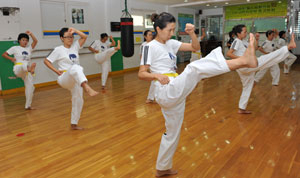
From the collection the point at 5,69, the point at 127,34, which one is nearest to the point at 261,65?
the point at 127,34

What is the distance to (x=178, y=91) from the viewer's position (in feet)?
5.68

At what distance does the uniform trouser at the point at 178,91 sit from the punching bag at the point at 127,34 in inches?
145

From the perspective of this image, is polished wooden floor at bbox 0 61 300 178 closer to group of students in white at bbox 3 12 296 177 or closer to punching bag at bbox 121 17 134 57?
group of students in white at bbox 3 12 296 177

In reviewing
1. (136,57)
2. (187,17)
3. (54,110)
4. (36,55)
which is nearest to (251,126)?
(54,110)

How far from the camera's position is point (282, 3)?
9.84 m

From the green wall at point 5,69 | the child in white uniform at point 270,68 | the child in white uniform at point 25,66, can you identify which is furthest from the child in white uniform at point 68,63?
the child in white uniform at point 270,68

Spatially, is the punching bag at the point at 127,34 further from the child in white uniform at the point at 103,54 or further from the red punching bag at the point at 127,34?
the child in white uniform at the point at 103,54

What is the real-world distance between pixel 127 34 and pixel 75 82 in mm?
2611

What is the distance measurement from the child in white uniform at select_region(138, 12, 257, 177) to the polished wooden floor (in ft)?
1.41

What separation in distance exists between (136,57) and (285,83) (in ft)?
17.9

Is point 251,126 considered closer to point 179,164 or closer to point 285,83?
point 179,164

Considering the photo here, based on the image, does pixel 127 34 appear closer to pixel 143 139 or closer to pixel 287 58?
pixel 143 139

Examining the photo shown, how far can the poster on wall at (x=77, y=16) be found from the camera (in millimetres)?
7277

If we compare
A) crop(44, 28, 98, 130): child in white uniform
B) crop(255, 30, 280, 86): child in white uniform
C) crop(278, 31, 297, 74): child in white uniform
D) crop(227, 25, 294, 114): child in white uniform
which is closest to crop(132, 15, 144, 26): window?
crop(255, 30, 280, 86): child in white uniform
